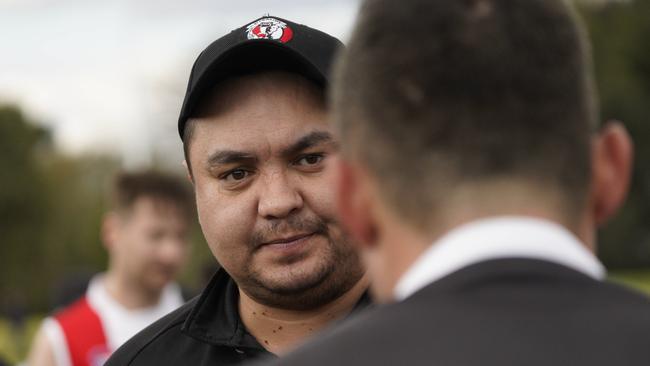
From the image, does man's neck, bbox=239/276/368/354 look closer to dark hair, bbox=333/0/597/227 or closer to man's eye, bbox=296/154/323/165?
man's eye, bbox=296/154/323/165

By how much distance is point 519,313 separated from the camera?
4.55ft

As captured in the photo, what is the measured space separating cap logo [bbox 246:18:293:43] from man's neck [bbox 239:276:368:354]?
72 cm

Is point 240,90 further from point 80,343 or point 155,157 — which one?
point 155,157

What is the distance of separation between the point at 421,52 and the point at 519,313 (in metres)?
0.41

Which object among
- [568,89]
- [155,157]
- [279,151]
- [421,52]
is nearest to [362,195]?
[421,52]

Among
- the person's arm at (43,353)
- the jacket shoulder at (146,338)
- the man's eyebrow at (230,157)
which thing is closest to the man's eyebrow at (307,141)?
the man's eyebrow at (230,157)

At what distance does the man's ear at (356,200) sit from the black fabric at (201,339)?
1.26 m

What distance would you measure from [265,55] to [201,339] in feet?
2.73

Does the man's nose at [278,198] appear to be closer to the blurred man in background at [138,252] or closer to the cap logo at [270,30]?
the cap logo at [270,30]

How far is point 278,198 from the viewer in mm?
2795

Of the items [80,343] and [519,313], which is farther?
[80,343]

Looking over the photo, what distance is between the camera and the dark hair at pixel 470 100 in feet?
4.84

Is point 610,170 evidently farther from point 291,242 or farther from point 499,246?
point 291,242

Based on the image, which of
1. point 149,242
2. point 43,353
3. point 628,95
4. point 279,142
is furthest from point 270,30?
point 628,95
